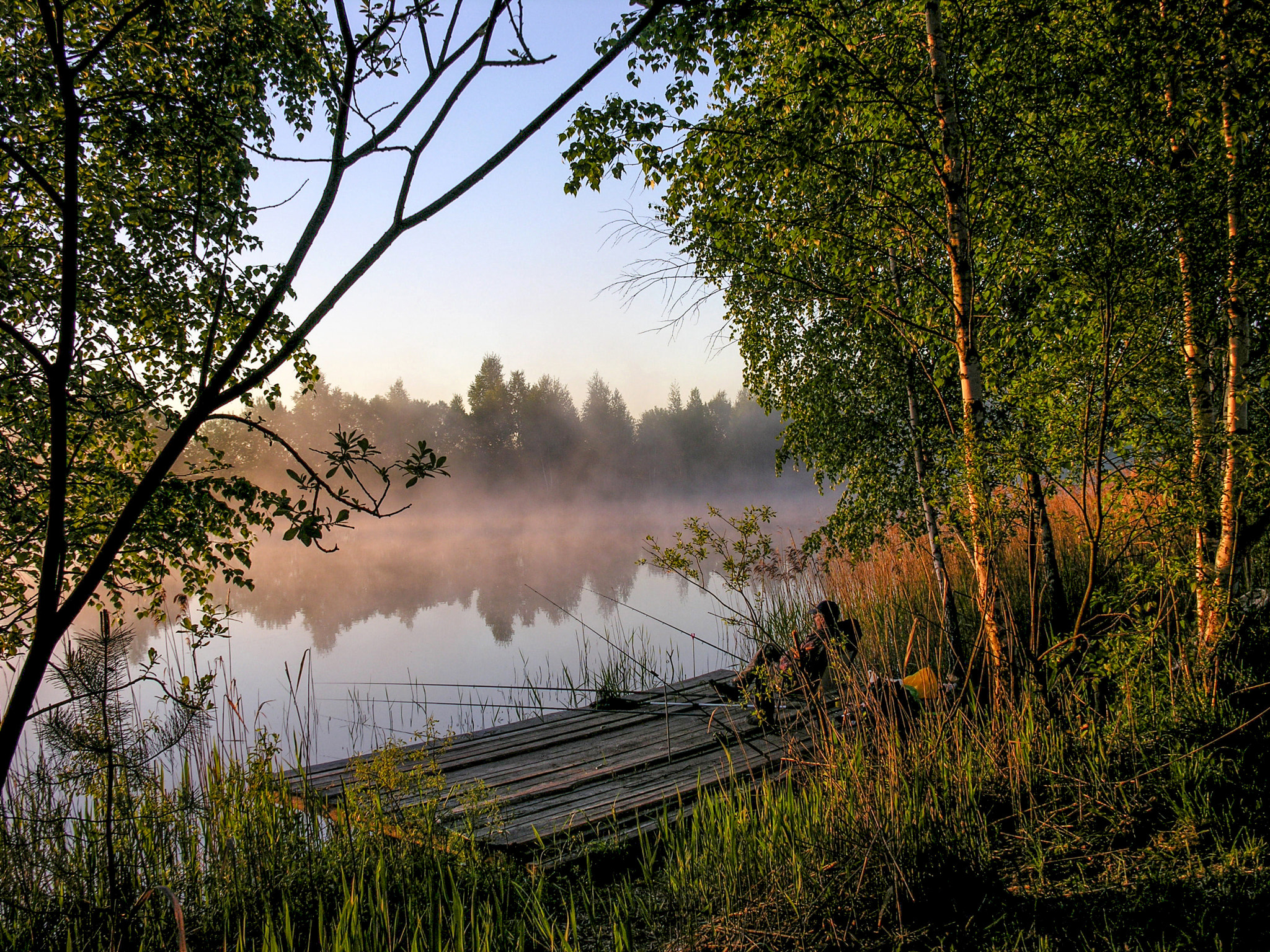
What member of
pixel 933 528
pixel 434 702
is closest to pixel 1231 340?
pixel 933 528

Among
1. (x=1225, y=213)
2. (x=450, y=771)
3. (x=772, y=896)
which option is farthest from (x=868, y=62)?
(x=450, y=771)

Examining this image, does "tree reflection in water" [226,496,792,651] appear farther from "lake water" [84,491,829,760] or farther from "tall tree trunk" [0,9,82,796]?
"tall tree trunk" [0,9,82,796]

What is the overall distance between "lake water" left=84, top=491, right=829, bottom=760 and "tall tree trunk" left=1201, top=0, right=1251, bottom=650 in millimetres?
3291

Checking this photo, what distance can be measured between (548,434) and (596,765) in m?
51.0

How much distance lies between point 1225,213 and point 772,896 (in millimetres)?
4050

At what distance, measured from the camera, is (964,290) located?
397 centimetres

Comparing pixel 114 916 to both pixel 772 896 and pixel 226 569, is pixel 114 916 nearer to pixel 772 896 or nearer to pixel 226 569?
pixel 226 569

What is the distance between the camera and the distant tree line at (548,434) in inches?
2069

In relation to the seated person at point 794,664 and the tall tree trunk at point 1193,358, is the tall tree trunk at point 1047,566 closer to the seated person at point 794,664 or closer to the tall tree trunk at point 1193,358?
the tall tree trunk at point 1193,358

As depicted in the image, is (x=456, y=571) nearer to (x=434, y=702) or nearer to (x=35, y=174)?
(x=434, y=702)

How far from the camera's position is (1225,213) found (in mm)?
3740

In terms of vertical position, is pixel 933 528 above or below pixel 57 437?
below

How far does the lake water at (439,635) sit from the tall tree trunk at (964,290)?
223 cm

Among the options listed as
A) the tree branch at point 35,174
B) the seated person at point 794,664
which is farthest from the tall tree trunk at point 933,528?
the tree branch at point 35,174
